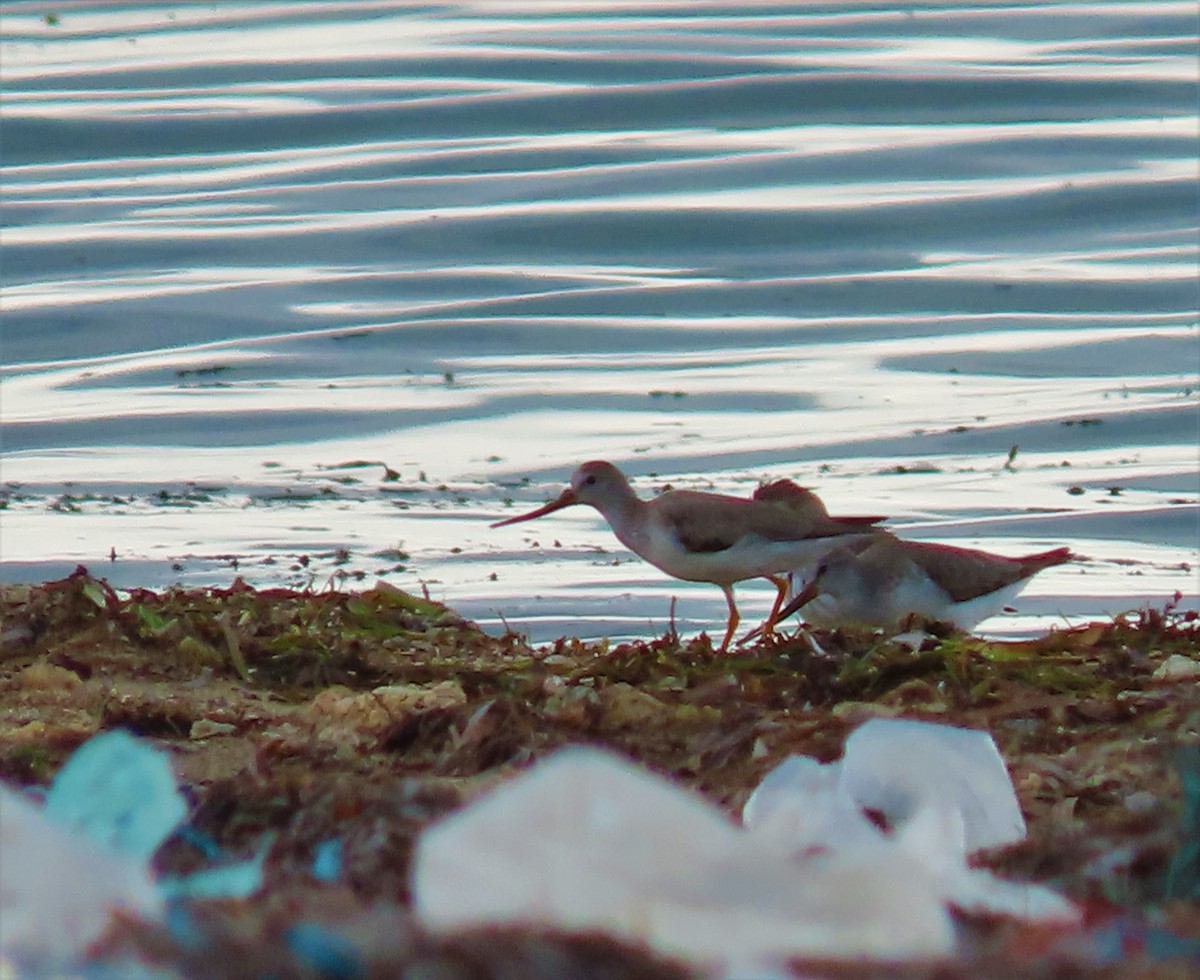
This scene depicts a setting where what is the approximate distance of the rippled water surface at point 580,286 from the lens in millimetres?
8383

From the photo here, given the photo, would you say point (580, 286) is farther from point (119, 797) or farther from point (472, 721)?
point (119, 797)

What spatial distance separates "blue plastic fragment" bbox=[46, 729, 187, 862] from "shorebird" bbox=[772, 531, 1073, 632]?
444 centimetres

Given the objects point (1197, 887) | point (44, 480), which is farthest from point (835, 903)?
point (44, 480)

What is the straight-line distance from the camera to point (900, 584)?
6.30 meters

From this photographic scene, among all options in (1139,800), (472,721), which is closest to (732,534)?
(472,721)

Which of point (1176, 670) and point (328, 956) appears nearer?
point (328, 956)

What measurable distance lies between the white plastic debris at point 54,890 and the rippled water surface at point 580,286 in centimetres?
515

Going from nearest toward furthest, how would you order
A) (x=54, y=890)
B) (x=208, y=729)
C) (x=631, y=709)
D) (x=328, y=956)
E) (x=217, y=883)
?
(x=328, y=956)
(x=54, y=890)
(x=217, y=883)
(x=631, y=709)
(x=208, y=729)

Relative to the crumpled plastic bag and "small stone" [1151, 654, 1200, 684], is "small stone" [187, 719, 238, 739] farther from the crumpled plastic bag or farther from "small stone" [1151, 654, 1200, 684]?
the crumpled plastic bag

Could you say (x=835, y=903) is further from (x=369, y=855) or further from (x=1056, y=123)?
(x=1056, y=123)

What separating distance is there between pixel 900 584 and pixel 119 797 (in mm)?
4842

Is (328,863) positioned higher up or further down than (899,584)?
higher up

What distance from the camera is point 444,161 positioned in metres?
15.3

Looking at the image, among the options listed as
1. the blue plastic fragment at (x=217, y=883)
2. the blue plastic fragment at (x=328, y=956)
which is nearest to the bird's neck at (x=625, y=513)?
the blue plastic fragment at (x=217, y=883)
